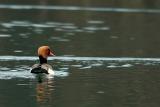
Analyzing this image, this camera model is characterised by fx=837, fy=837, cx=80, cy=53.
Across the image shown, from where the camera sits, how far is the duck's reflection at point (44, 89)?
73.5ft

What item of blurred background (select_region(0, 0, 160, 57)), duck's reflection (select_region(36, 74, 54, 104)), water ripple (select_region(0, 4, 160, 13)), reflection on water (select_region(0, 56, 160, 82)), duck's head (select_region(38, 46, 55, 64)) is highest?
duck's head (select_region(38, 46, 55, 64))

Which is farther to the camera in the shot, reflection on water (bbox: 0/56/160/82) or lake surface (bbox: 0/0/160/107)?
reflection on water (bbox: 0/56/160/82)

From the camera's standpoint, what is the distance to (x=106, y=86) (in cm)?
2503

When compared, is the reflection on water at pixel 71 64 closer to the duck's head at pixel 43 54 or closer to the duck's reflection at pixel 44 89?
the duck's reflection at pixel 44 89

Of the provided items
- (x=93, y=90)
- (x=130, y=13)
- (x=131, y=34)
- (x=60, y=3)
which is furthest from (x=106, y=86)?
(x=60, y=3)

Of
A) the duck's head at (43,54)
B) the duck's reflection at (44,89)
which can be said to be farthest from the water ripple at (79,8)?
the duck's reflection at (44,89)

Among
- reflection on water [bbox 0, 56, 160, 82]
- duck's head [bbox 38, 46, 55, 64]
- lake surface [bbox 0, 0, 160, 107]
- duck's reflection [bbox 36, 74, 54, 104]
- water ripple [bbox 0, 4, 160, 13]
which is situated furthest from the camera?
water ripple [bbox 0, 4, 160, 13]

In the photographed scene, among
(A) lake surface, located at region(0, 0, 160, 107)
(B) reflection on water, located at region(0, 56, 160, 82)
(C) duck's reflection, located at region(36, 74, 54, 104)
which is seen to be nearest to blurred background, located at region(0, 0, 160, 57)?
(A) lake surface, located at region(0, 0, 160, 107)

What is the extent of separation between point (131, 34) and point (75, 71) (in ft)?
60.4

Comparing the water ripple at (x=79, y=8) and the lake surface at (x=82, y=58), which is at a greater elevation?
the lake surface at (x=82, y=58)

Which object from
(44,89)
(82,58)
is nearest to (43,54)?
(44,89)

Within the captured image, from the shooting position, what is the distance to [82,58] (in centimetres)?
3172

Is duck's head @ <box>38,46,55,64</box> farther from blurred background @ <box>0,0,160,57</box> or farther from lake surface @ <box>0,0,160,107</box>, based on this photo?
blurred background @ <box>0,0,160,57</box>

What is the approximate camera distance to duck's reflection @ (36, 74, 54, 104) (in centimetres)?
2239
